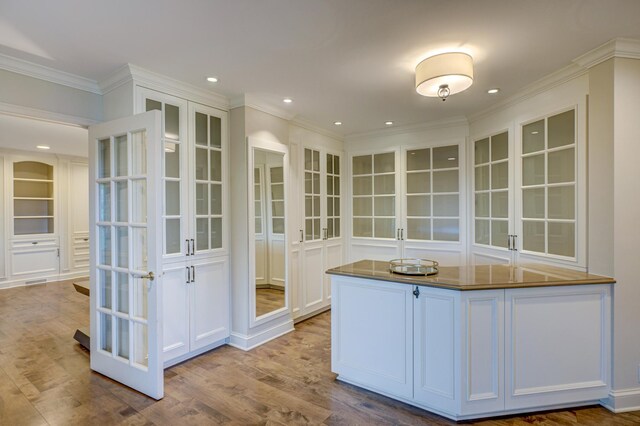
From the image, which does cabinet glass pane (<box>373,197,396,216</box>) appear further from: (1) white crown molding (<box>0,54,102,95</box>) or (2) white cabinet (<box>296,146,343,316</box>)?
(1) white crown molding (<box>0,54,102,95</box>)

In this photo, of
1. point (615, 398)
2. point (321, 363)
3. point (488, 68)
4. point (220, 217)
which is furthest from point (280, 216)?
point (615, 398)

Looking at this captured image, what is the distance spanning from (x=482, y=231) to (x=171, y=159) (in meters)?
3.54

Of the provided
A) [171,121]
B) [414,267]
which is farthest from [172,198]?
[414,267]

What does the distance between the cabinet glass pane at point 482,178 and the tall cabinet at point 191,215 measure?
2.99m

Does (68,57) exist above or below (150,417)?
above

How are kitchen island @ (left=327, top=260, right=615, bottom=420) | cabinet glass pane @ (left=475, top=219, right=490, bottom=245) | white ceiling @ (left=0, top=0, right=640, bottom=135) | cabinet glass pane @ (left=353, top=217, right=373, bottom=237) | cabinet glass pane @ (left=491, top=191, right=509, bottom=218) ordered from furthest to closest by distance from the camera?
cabinet glass pane @ (left=353, top=217, right=373, bottom=237)
cabinet glass pane @ (left=475, top=219, right=490, bottom=245)
cabinet glass pane @ (left=491, top=191, right=509, bottom=218)
kitchen island @ (left=327, top=260, right=615, bottom=420)
white ceiling @ (left=0, top=0, right=640, bottom=135)

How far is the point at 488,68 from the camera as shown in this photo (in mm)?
2676

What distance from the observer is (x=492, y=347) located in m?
2.18

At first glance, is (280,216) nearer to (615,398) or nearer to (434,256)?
(434,256)

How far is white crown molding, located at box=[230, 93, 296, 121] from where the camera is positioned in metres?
3.31

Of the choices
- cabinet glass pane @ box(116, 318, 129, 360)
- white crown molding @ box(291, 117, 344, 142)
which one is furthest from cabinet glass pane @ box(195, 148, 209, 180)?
cabinet glass pane @ box(116, 318, 129, 360)

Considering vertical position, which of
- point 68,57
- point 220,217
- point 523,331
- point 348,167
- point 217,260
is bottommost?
point 523,331

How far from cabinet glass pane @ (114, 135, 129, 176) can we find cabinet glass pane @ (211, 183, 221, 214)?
2.75ft

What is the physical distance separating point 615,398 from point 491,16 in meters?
2.72
